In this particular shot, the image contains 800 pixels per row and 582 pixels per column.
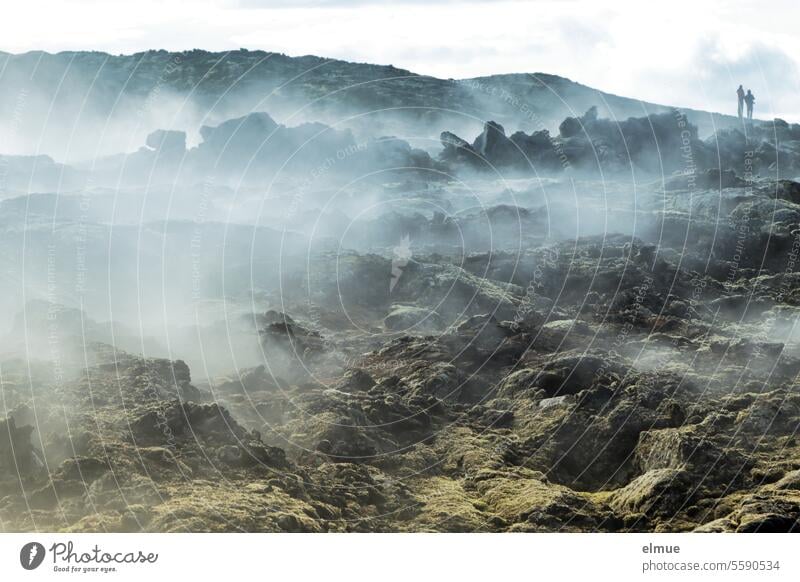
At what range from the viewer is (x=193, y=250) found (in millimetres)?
45219

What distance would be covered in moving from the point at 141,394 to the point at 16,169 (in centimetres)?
4155

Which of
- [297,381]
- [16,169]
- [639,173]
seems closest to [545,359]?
[297,381]

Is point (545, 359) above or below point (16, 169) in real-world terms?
below

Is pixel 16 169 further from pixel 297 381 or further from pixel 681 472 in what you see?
pixel 681 472

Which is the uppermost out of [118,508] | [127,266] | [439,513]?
Answer: [127,266]

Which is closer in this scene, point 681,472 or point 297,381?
point 681,472
